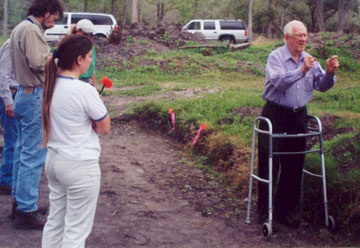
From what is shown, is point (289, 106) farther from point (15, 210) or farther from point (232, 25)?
point (232, 25)

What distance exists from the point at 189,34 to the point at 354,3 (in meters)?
21.7

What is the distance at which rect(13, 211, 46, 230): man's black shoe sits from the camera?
429 centimetres

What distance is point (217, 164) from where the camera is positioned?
267 inches

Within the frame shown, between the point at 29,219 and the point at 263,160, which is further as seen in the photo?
the point at 263,160

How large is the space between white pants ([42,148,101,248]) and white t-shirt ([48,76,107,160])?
6 cm

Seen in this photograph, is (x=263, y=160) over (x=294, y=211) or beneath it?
over

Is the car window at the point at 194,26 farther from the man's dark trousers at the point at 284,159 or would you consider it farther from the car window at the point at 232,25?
the man's dark trousers at the point at 284,159

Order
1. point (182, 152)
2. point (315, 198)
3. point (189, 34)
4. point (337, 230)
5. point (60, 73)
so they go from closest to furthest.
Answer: point (60, 73)
point (337, 230)
point (315, 198)
point (182, 152)
point (189, 34)

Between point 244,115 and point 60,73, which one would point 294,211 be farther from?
point 244,115

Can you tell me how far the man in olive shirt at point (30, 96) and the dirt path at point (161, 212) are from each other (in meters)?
0.29

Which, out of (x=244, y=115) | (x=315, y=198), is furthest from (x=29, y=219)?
(x=244, y=115)

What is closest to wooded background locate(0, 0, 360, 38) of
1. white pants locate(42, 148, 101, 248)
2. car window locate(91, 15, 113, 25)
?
car window locate(91, 15, 113, 25)

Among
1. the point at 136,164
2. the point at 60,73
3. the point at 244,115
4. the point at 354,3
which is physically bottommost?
the point at 136,164

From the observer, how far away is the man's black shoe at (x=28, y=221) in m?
4.29
